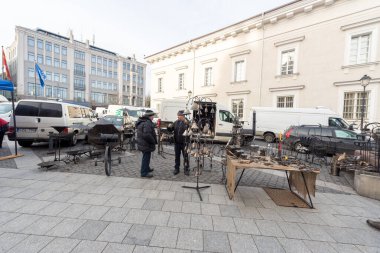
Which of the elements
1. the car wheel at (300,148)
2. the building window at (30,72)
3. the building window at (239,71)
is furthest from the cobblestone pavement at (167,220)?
the building window at (30,72)

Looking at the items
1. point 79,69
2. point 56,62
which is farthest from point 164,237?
point 79,69

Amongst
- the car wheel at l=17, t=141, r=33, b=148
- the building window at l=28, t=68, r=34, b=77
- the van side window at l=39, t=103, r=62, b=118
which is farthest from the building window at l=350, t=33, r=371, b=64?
the building window at l=28, t=68, r=34, b=77

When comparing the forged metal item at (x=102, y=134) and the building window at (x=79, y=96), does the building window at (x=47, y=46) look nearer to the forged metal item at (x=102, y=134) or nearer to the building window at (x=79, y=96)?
the building window at (x=79, y=96)

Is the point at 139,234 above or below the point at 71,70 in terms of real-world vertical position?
below

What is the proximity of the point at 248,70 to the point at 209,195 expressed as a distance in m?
15.9

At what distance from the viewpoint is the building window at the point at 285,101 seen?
1551 cm

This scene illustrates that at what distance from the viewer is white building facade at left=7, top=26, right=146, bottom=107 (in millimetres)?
39469

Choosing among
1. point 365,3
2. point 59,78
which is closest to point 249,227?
point 365,3

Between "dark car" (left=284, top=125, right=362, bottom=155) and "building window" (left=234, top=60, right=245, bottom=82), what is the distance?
9.94m

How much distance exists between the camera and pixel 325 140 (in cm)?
898

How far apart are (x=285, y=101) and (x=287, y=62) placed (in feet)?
10.6

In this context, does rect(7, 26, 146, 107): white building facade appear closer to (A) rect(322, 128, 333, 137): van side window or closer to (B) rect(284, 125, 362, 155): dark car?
(B) rect(284, 125, 362, 155): dark car

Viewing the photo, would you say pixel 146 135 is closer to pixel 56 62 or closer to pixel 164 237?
pixel 164 237

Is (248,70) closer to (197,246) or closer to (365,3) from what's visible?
(365,3)
